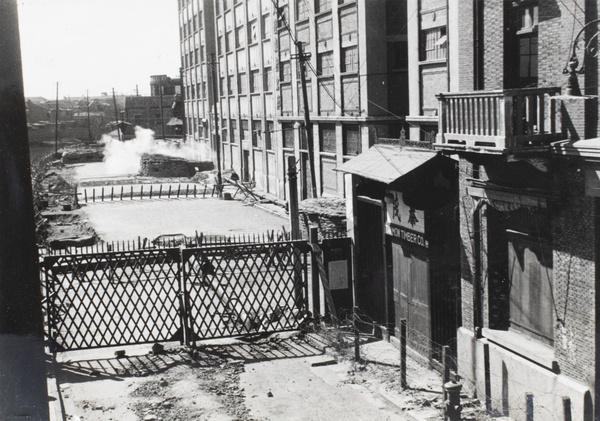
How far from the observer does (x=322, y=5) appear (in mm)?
28219

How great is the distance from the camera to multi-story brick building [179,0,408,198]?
78.4ft

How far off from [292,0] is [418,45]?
47.8 feet

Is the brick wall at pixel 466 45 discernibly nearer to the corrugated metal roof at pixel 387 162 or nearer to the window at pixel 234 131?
the corrugated metal roof at pixel 387 162

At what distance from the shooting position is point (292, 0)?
31.4m

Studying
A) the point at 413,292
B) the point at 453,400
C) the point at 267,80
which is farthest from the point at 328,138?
the point at 453,400

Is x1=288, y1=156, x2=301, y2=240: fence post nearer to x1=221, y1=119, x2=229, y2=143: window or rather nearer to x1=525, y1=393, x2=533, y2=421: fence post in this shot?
x1=525, y1=393, x2=533, y2=421: fence post

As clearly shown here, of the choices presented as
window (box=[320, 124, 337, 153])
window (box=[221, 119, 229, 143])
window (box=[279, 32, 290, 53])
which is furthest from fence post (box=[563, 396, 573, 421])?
window (box=[221, 119, 229, 143])

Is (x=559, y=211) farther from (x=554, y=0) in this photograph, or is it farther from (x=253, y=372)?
(x=253, y=372)

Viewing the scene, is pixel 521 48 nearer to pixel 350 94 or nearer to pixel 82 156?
pixel 350 94

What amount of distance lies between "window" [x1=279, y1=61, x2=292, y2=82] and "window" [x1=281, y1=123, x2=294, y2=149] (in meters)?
2.46

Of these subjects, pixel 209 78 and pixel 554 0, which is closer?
pixel 554 0

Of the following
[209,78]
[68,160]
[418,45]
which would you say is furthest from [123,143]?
[418,45]

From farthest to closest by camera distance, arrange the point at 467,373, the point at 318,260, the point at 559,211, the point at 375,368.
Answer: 1. the point at 318,260
2. the point at 375,368
3. the point at 467,373
4. the point at 559,211

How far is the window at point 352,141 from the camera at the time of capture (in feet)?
85.4
